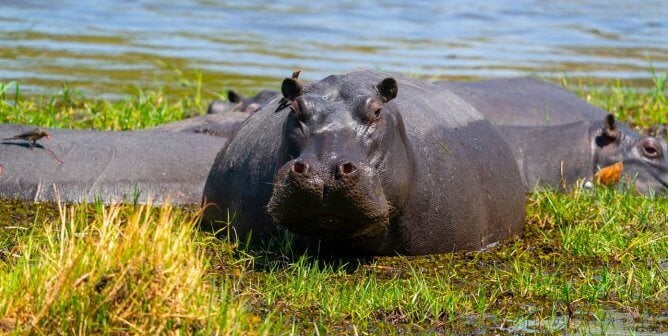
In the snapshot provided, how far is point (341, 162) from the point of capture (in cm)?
564

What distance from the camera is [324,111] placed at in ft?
19.8

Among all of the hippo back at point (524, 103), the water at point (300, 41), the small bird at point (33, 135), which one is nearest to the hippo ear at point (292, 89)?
the small bird at point (33, 135)

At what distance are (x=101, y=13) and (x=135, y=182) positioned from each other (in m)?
11.3

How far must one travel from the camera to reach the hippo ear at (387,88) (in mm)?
6215

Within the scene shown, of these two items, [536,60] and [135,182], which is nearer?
[135,182]

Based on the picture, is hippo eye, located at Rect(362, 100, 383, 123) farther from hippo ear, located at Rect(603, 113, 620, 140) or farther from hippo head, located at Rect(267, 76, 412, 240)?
hippo ear, located at Rect(603, 113, 620, 140)

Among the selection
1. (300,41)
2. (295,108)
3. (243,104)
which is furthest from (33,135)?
(300,41)

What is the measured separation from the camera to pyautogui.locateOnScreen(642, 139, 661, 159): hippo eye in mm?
9250

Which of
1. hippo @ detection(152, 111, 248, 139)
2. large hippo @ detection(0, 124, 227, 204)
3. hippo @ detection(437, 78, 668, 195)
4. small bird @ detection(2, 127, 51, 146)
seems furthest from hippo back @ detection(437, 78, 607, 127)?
small bird @ detection(2, 127, 51, 146)

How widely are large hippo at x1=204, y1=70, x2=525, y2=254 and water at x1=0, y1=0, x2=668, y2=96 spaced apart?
5595 millimetres

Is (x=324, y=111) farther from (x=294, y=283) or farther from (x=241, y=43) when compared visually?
(x=241, y=43)

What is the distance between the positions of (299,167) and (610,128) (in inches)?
171

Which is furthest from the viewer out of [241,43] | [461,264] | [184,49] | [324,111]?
[241,43]

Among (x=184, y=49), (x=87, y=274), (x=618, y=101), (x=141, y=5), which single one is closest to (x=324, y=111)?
(x=87, y=274)
